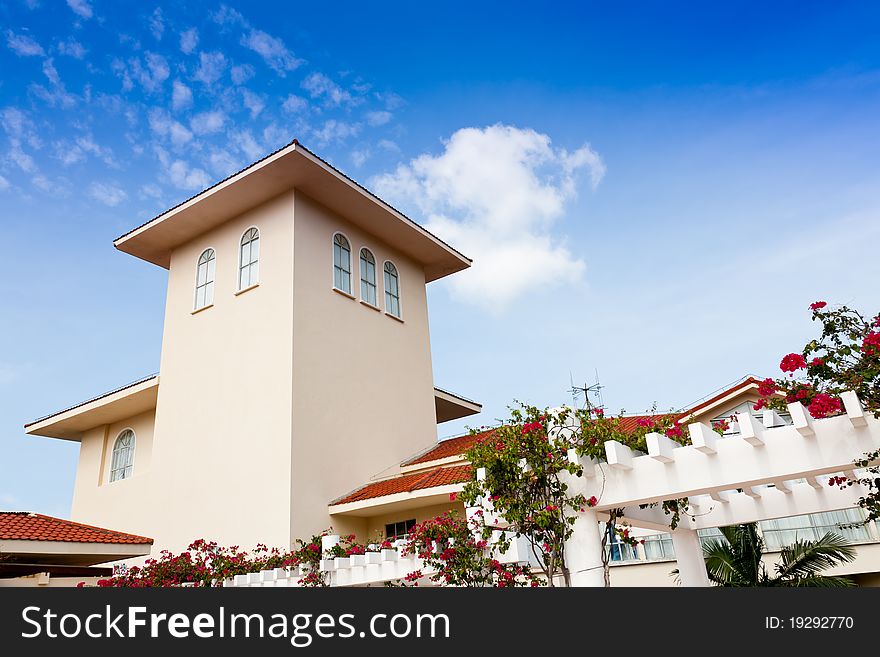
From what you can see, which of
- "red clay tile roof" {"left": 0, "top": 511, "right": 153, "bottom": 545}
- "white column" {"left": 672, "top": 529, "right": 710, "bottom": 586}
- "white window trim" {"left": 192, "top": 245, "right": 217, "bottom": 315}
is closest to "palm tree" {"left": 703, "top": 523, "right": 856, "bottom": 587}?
"white column" {"left": 672, "top": 529, "right": 710, "bottom": 586}

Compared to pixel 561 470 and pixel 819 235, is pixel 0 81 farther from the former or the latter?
pixel 819 235

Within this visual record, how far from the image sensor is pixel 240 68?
17094 millimetres

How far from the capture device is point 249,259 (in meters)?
17.0

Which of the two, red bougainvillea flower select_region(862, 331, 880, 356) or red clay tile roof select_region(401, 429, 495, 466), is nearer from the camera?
red bougainvillea flower select_region(862, 331, 880, 356)

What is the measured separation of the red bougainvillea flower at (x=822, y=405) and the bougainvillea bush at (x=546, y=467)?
1.58m

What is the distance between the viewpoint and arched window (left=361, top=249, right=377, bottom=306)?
18.0 m

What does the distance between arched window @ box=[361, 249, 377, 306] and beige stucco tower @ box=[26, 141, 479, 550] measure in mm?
56

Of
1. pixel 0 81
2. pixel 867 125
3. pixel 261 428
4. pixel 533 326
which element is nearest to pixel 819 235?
pixel 867 125

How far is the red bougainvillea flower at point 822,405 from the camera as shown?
18.3 ft

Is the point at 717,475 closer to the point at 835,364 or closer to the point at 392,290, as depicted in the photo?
the point at 835,364

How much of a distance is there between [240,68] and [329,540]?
38.9ft

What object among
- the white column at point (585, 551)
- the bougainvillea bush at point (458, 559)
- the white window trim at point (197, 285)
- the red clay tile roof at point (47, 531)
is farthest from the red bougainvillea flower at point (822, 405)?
the white window trim at point (197, 285)

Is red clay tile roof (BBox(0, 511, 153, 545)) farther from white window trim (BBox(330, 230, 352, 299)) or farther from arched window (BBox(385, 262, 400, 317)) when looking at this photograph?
arched window (BBox(385, 262, 400, 317))

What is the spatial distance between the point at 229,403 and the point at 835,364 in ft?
42.6
